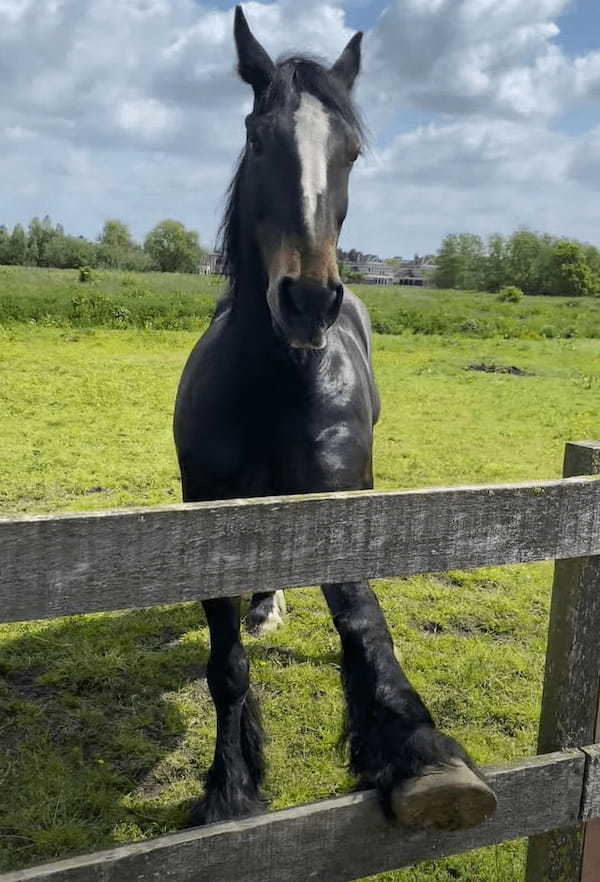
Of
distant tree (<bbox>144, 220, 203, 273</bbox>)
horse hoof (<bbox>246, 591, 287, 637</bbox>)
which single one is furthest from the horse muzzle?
distant tree (<bbox>144, 220, 203, 273</bbox>)

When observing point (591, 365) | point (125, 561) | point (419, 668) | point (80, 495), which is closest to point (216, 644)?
point (419, 668)

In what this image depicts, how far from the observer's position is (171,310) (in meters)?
24.8

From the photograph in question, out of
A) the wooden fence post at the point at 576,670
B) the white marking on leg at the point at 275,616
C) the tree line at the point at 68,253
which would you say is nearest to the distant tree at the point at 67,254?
the tree line at the point at 68,253

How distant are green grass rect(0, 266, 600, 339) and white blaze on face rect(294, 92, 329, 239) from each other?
17045mm

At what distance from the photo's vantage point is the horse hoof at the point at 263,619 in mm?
4766

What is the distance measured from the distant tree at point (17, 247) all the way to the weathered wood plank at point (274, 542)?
61.7 metres

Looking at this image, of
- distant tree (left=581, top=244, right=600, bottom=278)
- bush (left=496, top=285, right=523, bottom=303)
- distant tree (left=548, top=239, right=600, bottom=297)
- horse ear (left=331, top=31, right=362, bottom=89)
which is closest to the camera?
horse ear (left=331, top=31, right=362, bottom=89)

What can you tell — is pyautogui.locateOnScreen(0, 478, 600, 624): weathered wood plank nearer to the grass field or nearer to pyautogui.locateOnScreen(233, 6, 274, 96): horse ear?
the grass field

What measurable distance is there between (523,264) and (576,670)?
80.4 meters

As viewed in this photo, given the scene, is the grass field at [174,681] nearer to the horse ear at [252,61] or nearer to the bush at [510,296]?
the horse ear at [252,61]

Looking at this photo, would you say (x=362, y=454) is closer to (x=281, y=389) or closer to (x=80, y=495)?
(x=281, y=389)

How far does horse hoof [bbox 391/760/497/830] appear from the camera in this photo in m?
1.68

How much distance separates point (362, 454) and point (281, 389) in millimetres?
459

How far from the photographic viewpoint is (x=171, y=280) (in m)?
34.7
